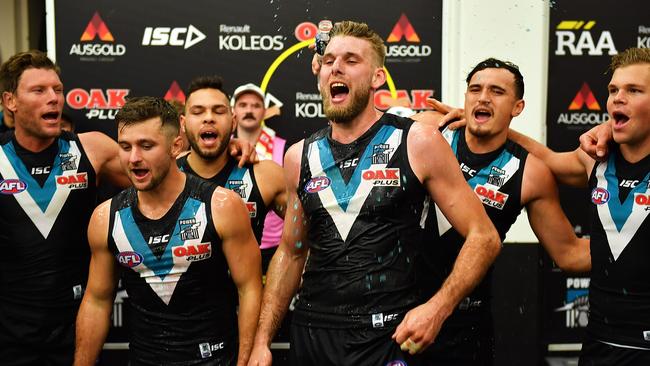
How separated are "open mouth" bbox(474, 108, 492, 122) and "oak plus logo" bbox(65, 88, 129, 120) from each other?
282 cm

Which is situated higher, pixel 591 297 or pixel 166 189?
pixel 166 189

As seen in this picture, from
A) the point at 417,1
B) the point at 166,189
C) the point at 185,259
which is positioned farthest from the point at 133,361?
the point at 417,1

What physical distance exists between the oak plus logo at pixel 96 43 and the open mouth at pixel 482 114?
287 centimetres

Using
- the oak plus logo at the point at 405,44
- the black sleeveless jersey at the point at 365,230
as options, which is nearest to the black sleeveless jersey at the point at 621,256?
the black sleeveless jersey at the point at 365,230

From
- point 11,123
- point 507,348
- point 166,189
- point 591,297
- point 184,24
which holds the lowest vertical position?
point 507,348

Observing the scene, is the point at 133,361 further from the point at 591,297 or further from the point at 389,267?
the point at 591,297

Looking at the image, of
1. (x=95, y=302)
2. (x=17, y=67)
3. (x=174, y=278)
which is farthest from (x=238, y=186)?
(x=17, y=67)

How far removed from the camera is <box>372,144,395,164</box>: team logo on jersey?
10.9 feet

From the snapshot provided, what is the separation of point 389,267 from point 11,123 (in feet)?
11.2

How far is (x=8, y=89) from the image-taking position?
4500 millimetres

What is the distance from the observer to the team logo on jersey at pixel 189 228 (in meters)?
3.70

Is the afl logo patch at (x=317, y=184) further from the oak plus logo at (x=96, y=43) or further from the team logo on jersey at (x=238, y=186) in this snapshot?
the oak plus logo at (x=96, y=43)

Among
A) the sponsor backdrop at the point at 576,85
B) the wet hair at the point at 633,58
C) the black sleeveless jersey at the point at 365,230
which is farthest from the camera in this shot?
the sponsor backdrop at the point at 576,85

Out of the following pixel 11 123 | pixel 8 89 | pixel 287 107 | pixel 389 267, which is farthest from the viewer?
pixel 287 107
